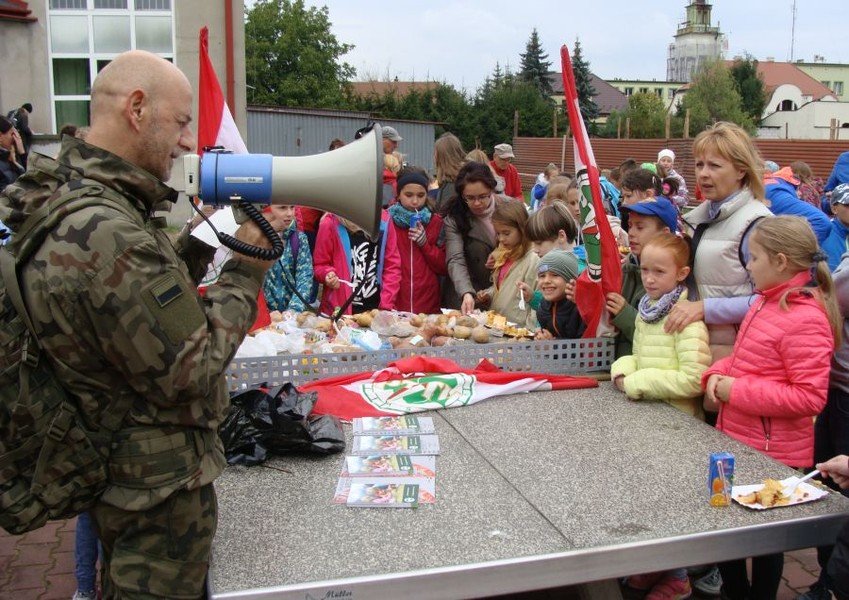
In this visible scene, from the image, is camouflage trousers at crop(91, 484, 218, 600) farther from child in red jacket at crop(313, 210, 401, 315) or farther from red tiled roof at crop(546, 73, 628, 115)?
red tiled roof at crop(546, 73, 628, 115)

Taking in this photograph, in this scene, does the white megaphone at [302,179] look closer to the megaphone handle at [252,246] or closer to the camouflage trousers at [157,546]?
the megaphone handle at [252,246]

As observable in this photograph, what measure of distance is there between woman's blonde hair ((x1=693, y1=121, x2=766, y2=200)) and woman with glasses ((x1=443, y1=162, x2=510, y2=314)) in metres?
2.12

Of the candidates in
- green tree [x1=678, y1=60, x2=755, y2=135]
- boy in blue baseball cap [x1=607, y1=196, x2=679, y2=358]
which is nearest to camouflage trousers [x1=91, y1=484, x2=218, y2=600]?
boy in blue baseball cap [x1=607, y1=196, x2=679, y2=358]

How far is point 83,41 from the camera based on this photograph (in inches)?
540

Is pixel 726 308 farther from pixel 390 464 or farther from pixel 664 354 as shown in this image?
pixel 390 464

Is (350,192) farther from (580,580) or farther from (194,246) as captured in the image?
(580,580)

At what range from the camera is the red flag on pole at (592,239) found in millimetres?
3729

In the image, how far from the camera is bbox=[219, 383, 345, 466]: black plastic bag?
2705 millimetres

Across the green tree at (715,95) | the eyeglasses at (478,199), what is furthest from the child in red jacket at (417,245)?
the green tree at (715,95)

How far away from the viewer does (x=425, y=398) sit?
10.9 feet

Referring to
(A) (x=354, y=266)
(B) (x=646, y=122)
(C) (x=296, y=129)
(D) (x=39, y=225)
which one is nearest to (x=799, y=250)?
(D) (x=39, y=225)

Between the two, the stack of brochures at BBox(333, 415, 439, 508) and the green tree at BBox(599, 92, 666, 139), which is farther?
the green tree at BBox(599, 92, 666, 139)

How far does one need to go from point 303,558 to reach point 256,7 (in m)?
57.2

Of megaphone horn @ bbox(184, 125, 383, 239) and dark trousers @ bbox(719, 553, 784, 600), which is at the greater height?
megaphone horn @ bbox(184, 125, 383, 239)
